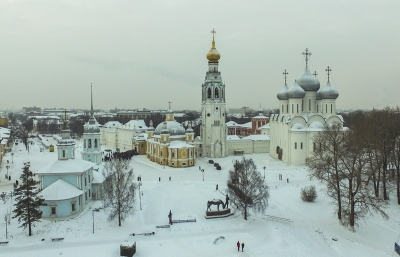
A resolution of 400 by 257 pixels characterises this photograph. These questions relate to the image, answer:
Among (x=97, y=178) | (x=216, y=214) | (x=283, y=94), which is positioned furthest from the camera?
(x=283, y=94)

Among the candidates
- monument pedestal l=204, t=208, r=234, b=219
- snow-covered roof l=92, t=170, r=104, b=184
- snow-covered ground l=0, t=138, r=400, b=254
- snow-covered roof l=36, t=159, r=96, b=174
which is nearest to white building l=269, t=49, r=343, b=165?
snow-covered ground l=0, t=138, r=400, b=254

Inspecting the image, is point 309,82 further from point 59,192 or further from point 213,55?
point 59,192

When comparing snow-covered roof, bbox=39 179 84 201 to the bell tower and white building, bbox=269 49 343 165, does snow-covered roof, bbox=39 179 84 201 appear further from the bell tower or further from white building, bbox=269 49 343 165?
the bell tower

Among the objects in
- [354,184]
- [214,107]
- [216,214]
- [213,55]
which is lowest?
[216,214]

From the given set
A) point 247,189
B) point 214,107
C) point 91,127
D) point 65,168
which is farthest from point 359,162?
point 214,107

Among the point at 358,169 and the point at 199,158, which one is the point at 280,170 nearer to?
the point at 199,158
